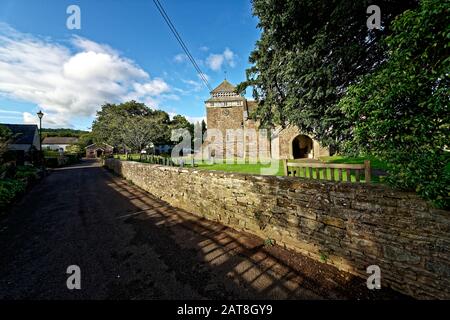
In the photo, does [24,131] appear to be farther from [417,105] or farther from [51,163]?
[417,105]

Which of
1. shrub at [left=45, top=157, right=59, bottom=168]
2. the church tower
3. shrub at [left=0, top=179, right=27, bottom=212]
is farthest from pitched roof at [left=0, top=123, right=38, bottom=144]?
the church tower

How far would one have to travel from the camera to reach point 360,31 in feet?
18.4

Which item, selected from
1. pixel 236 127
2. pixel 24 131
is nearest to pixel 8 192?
pixel 236 127

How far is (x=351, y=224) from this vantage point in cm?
293

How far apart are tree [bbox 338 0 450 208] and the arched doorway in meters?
19.8

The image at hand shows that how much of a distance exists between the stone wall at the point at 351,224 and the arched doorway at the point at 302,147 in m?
18.7

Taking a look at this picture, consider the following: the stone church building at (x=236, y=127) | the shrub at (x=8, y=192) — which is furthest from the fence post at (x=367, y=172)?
the stone church building at (x=236, y=127)

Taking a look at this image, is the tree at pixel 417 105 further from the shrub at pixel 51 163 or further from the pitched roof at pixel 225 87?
the shrub at pixel 51 163

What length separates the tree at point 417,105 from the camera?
2.14m

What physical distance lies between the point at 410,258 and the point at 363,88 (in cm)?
252

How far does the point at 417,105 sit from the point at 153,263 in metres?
4.95
